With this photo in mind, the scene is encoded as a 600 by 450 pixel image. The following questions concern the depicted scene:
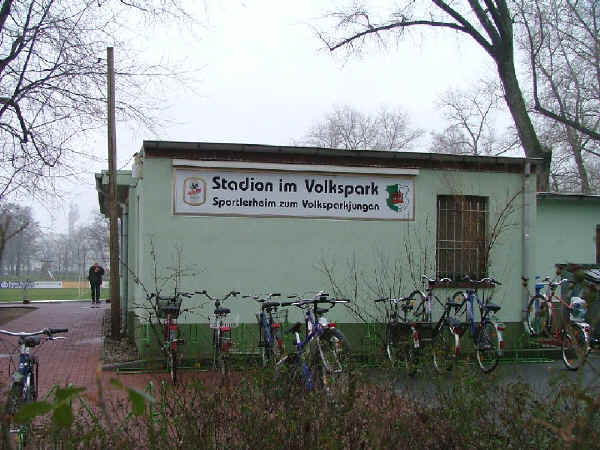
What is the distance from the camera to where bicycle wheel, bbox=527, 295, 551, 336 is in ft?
39.0

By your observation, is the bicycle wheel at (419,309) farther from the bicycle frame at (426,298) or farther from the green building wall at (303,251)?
the green building wall at (303,251)

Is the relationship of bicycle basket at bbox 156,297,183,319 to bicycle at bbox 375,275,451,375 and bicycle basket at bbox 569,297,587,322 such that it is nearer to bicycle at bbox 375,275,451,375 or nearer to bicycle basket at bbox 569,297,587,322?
bicycle at bbox 375,275,451,375

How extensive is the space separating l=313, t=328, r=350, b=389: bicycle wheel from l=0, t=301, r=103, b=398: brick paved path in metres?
1.53

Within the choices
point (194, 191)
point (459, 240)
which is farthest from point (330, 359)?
point (459, 240)

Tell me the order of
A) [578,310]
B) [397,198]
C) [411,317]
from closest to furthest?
[578,310] → [411,317] → [397,198]

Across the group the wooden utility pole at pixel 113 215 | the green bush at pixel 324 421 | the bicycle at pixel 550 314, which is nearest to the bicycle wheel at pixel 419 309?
the bicycle at pixel 550 314

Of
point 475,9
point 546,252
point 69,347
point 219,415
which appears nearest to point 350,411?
point 219,415

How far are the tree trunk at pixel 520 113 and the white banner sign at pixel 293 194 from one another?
1035 centimetres

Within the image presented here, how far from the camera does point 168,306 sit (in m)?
9.45

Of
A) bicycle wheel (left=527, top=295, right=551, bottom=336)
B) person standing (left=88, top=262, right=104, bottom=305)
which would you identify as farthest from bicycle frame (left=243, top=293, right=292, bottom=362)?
person standing (left=88, top=262, right=104, bottom=305)

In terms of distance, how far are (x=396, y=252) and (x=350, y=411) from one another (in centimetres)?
775

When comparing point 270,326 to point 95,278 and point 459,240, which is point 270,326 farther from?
point 95,278

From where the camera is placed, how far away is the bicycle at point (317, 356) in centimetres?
484

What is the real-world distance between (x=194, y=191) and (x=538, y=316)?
20.4 feet
